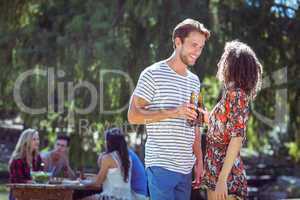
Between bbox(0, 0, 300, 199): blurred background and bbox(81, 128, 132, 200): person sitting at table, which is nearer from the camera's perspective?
bbox(81, 128, 132, 200): person sitting at table

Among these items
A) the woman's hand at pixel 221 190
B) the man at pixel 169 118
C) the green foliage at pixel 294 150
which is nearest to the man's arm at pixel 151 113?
the man at pixel 169 118

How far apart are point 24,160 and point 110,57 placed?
9.35 ft

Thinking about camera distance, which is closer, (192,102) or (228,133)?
(228,133)

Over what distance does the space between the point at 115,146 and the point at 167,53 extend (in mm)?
3351

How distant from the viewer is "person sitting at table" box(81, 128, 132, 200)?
18.4 feet

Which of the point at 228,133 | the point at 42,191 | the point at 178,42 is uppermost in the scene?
the point at 178,42

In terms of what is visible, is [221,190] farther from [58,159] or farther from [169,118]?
[58,159]

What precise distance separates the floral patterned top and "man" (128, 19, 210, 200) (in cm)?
13

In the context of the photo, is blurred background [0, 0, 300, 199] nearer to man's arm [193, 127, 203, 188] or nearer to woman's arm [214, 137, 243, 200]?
man's arm [193, 127, 203, 188]

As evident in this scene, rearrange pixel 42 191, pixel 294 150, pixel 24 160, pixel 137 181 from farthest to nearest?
pixel 294 150
pixel 24 160
pixel 137 181
pixel 42 191

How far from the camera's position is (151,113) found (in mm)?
3146

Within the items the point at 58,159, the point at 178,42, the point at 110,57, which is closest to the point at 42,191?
the point at 58,159

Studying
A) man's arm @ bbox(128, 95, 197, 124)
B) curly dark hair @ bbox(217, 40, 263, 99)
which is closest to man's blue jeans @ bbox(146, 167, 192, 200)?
man's arm @ bbox(128, 95, 197, 124)

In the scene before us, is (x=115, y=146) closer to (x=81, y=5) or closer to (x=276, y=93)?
(x=81, y=5)
